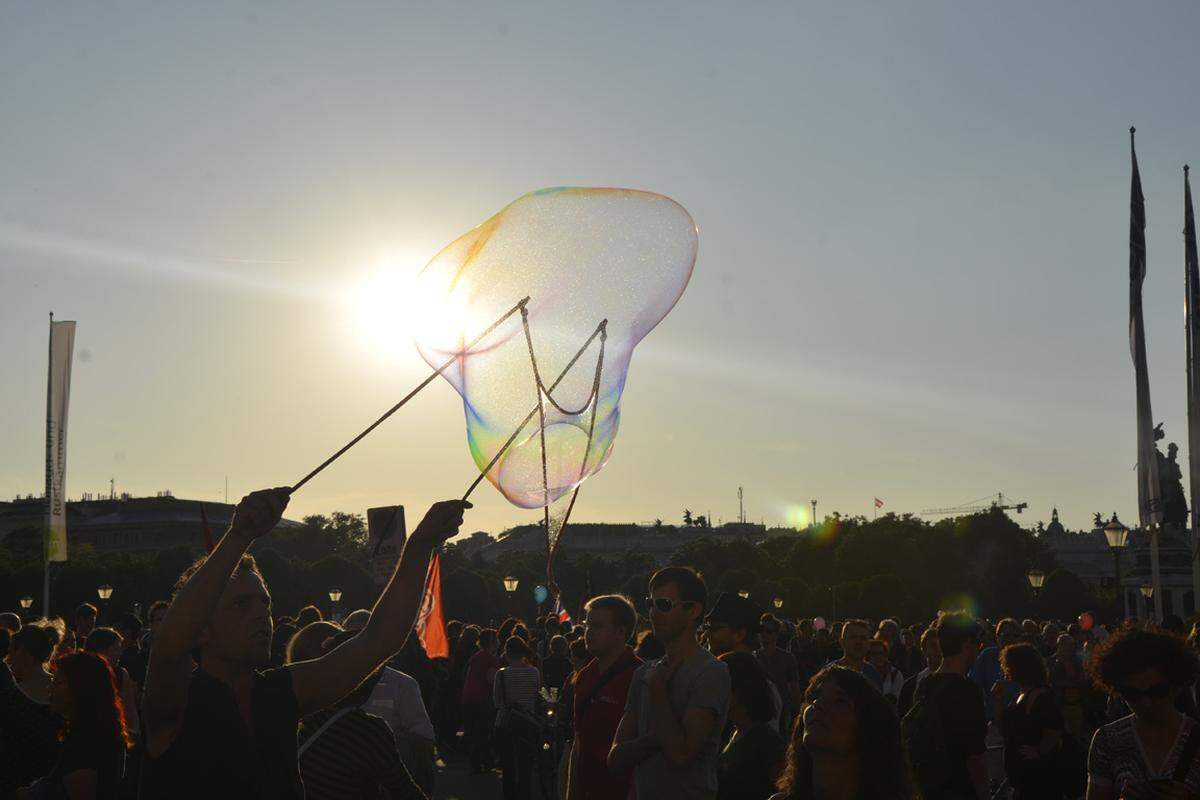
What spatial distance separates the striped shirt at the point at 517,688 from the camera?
1333cm

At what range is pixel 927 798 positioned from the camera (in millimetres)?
6523

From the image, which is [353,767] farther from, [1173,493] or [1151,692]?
[1173,493]

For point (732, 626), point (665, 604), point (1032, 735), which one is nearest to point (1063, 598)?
point (1032, 735)

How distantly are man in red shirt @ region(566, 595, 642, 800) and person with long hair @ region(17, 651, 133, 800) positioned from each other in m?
2.11

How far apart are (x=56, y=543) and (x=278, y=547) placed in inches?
4096

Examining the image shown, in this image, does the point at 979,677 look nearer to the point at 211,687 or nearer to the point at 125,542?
the point at 211,687

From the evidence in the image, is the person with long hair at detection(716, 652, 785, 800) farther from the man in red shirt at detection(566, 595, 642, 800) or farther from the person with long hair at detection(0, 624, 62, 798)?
the person with long hair at detection(0, 624, 62, 798)

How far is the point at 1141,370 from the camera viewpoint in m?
27.2

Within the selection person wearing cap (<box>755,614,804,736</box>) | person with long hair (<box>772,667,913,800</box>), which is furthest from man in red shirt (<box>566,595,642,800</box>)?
person wearing cap (<box>755,614,804,736</box>)

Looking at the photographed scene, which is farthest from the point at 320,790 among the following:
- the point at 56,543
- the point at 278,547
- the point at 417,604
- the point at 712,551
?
the point at 278,547

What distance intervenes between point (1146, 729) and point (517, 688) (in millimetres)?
8913

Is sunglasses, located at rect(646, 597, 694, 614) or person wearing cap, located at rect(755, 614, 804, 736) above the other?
sunglasses, located at rect(646, 597, 694, 614)

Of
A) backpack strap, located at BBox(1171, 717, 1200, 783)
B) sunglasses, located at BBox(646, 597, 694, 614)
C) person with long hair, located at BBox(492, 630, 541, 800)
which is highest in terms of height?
sunglasses, located at BBox(646, 597, 694, 614)

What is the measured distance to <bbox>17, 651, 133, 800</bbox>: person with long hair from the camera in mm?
5879
